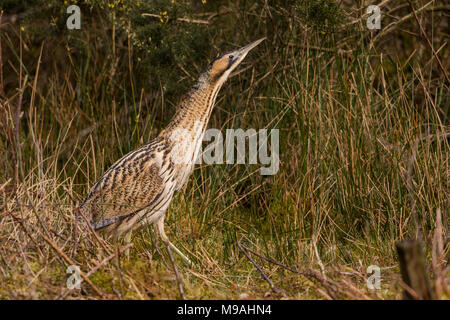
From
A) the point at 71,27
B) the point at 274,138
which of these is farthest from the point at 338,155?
the point at 71,27

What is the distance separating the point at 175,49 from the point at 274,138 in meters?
0.89

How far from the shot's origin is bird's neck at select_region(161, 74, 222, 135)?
3422 mm

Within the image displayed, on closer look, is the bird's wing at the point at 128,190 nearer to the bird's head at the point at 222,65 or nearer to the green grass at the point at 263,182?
the green grass at the point at 263,182

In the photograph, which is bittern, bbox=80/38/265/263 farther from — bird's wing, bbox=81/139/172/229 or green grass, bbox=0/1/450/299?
green grass, bbox=0/1/450/299

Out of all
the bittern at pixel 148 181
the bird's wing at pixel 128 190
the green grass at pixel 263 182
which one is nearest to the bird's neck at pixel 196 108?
the bittern at pixel 148 181

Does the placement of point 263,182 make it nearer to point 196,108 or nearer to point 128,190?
point 196,108

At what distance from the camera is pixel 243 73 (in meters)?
4.98

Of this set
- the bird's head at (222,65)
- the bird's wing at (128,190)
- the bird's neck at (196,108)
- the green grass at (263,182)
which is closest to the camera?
the green grass at (263,182)

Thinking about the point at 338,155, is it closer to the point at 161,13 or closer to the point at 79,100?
the point at 161,13

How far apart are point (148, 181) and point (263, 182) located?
1089 mm

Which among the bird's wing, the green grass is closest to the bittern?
the bird's wing

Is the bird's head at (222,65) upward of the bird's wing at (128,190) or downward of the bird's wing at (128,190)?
upward

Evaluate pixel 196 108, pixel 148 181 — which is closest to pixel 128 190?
pixel 148 181

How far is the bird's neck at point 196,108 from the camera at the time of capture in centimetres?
342
